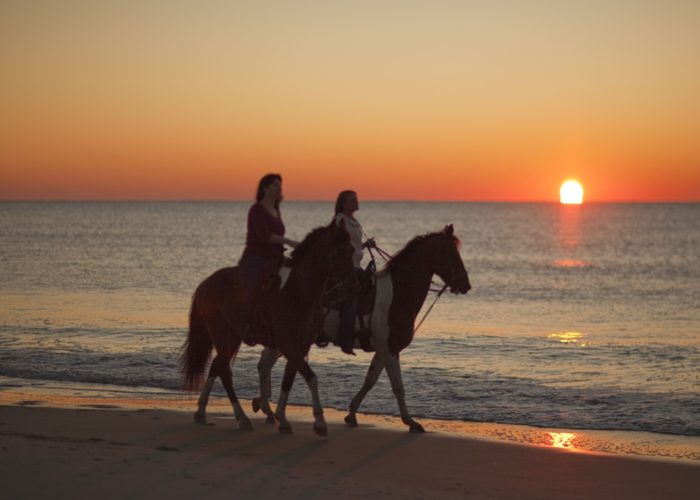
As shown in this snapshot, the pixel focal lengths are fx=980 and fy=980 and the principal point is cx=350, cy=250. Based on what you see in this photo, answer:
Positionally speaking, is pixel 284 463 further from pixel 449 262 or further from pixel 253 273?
pixel 449 262

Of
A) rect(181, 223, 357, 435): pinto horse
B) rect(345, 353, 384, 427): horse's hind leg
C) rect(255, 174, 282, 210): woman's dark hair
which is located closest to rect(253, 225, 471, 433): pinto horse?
rect(345, 353, 384, 427): horse's hind leg

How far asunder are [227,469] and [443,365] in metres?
9.67

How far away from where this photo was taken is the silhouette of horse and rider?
10.5 meters

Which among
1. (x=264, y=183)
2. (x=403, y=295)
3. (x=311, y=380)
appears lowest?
(x=311, y=380)

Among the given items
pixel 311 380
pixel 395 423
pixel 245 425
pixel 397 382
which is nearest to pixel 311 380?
pixel 311 380

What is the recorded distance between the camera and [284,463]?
30.8 ft

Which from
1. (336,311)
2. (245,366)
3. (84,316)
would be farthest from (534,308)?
(336,311)

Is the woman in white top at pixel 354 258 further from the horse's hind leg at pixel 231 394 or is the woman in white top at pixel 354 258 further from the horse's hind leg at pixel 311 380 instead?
the horse's hind leg at pixel 231 394

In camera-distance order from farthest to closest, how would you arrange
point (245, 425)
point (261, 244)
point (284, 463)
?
point (245, 425)
point (261, 244)
point (284, 463)

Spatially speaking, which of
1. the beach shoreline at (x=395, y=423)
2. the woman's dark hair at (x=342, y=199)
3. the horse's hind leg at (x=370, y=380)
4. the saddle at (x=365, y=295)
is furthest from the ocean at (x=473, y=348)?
the woman's dark hair at (x=342, y=199)

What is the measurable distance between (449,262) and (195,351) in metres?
3.21

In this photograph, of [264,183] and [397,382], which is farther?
[397,382]

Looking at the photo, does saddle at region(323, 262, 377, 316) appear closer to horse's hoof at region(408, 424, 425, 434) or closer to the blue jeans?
the blue jeans

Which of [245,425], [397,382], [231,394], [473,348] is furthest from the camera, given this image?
[473,348]
